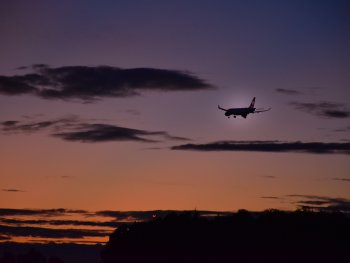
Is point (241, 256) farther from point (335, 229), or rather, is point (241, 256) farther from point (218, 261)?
point (335, 229)

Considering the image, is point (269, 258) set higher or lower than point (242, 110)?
lower

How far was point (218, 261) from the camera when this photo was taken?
622ft

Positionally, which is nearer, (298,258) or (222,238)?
(298,258)

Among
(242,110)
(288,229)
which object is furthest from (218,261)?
(242,110)

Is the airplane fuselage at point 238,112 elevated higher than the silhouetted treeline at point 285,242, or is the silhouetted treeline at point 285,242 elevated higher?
the airplane fuselage at point 238,112

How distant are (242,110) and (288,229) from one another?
30.5 metres

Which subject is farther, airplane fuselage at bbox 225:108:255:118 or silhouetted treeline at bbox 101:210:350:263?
airplane fuselage at bbox 225:108:255:118

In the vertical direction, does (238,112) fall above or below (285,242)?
above

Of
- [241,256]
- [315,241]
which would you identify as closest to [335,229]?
[315,241]

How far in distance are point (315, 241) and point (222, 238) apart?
25751 millimetres

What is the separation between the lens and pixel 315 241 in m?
181

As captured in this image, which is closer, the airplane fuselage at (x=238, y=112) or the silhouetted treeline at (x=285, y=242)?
the silhouetted treeline at (x=285, y=242)

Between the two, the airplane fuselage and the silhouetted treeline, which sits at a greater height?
the airplane fuselage

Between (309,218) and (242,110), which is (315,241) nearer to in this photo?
(309,218)
